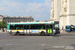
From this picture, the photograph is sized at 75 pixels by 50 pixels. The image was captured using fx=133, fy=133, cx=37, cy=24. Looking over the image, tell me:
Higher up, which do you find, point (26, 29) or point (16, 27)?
point (16, 27)

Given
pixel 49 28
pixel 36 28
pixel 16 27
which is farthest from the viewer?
pixel 16 27

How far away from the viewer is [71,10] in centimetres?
3372

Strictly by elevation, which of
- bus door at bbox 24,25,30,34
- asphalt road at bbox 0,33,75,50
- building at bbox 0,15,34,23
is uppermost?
building at bbox 0,15,34,23

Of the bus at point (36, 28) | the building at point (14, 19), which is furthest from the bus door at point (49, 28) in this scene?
the building at point (14, 19)

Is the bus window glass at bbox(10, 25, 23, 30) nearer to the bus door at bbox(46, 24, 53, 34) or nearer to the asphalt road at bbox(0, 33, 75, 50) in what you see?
the bus door at bbox(46, 24, 53, 34)

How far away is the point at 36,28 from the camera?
23391mm

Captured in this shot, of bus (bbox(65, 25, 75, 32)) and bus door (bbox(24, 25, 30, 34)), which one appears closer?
bus door (bbox(24, 25, 30, 34))

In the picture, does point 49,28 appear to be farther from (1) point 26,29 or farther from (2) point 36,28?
(1) point 26,29

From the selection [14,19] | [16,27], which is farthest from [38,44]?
[14,19]

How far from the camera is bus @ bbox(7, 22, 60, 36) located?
22.7 meters

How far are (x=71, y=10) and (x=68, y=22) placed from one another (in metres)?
3.13

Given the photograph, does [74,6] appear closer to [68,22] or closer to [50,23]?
[68,22]

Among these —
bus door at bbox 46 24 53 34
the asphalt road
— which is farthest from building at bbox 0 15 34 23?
the asphalt road

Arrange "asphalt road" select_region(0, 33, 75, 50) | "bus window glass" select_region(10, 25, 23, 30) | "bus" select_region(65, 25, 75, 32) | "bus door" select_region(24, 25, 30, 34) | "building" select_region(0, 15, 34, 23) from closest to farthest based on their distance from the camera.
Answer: "asphalt road" select_region(0, 33, 75, 50)
"bus door" select_region(24, 25, 30, 34)
"bus window glass" select_region(10, 25, 23, 30)
"bus" select_region(65, 25, 75, 32)
"building" select_region(0, 15, 34, 23)
